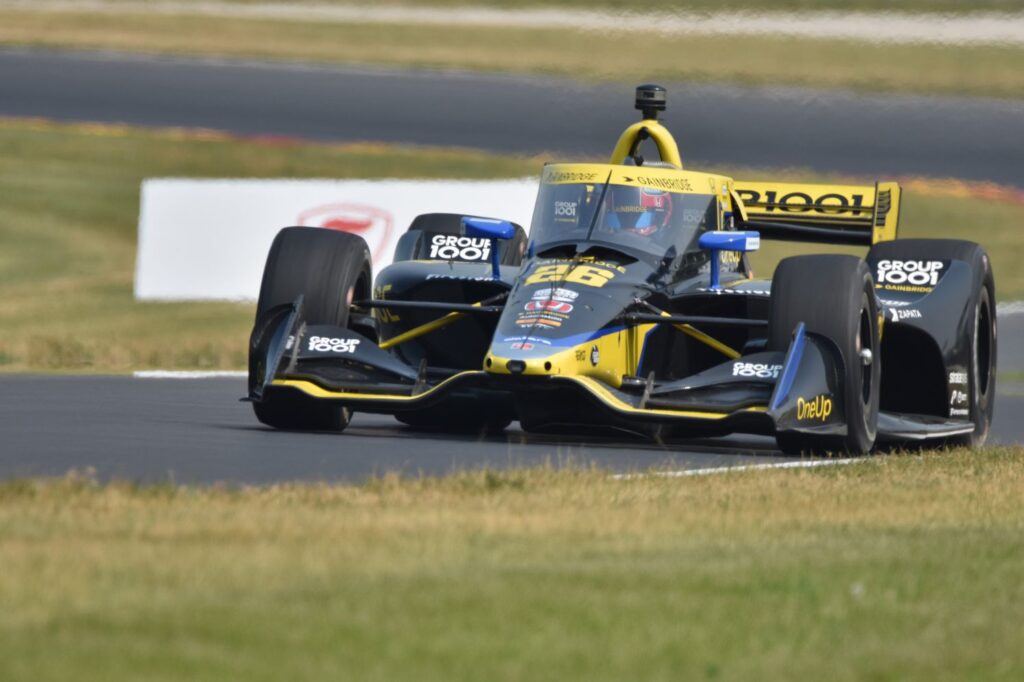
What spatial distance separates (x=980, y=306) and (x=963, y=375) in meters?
0.64

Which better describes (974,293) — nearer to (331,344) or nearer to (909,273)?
(909,273)

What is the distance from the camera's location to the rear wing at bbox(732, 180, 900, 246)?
48.9 ft

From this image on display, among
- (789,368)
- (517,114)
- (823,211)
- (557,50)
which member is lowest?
(789,368)

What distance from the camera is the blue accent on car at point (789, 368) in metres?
11.7

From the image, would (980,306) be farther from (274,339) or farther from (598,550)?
(598,550)

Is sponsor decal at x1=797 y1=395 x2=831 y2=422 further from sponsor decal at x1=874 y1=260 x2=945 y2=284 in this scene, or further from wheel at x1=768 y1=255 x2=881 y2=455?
sponsor decal at x1=874 y1=260 x2=945 y2=284

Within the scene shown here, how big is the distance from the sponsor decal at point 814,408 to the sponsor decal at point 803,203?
3313mm

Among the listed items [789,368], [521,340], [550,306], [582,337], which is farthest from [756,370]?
[521,340]

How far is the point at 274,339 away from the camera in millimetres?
12844

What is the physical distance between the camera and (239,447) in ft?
38.3

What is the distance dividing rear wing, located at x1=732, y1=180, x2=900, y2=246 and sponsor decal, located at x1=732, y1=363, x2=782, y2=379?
2.87 meters

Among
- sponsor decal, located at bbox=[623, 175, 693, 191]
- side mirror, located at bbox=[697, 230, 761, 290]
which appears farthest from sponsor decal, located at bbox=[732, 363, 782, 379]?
sponsor decal, located at bbox=[623, 175, 693, 191]

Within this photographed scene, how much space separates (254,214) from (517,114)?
1270 cm

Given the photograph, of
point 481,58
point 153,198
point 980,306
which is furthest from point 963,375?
point 481,58
